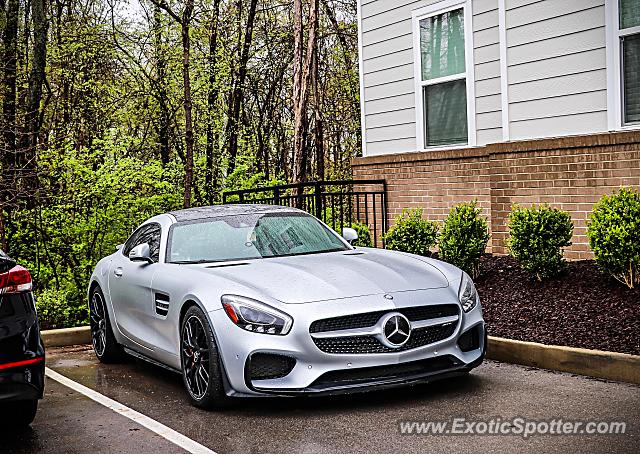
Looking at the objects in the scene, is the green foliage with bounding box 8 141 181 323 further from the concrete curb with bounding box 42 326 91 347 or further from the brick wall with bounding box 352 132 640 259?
the brick wall with bounding box 352 132 640 259

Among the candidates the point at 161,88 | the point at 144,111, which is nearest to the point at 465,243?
the point at 161,88

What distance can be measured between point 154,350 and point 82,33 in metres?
14.0

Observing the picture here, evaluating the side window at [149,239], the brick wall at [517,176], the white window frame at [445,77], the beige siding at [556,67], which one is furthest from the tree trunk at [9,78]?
the beige siding at [556,67]

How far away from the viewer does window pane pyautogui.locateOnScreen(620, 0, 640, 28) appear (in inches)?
410

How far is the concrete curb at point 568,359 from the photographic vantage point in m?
6.88

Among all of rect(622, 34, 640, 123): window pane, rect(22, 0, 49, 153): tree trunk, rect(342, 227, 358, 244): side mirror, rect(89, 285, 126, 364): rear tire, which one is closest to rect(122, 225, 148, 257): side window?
rect(89, 285, 126, 364): rear tire

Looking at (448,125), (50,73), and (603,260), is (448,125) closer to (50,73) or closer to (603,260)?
(603,260)

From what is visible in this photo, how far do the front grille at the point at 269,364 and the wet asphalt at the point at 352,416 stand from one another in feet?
0.97

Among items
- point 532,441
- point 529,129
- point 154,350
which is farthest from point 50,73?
point 532,441

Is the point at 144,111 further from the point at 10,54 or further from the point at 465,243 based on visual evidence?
the point at 465,243

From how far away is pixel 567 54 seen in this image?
37.2ft

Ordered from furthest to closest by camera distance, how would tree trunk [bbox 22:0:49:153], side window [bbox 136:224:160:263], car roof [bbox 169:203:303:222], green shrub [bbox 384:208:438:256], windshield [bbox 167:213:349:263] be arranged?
1. tree trunk [bbox 22:0:49:153]
2. green shrub [bbox 384:208:438:256]
3. car roof [bbox 169:203:303:222]
4. side window [bbox 136:224:160:263]
5. windshield [bbox 167:213:349:263]

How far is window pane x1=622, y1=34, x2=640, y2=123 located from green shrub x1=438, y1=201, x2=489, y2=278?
7.00ft

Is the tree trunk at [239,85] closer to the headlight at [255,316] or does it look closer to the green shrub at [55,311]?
the green shrub at [55,311]
